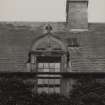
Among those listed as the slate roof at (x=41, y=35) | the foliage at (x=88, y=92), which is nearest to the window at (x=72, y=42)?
the slate roof at (x=41, y=35)

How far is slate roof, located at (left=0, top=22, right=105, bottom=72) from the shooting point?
1808 centimetres

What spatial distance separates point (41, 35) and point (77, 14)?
3.30m

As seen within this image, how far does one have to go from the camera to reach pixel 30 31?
68.3 feet

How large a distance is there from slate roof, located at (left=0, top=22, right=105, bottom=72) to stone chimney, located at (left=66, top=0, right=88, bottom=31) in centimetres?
37

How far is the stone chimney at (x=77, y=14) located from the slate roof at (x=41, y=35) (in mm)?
366

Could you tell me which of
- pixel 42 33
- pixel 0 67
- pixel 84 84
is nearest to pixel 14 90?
pixel 0 67

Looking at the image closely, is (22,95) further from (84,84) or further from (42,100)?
(84,84)

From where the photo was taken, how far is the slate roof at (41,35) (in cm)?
1808

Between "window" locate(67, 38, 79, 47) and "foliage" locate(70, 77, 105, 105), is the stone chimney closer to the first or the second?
"window" locate(67, 38, 79, 47)

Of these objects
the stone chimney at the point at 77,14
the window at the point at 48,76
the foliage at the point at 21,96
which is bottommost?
the foliage at the point at 21,96

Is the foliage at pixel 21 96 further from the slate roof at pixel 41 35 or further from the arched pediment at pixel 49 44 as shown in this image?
the arched pediment at pixel 49 44

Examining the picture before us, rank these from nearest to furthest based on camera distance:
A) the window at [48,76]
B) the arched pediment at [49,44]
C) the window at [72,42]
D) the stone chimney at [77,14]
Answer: the window at [48,76]
the arched pediment at [49,44]
the window at [72,42]
the stone chimney at [77,14]

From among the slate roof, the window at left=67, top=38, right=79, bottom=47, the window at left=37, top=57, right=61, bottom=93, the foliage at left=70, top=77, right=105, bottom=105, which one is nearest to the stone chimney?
the slate roof

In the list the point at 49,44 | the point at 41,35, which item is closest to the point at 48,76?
the point at 49,44
